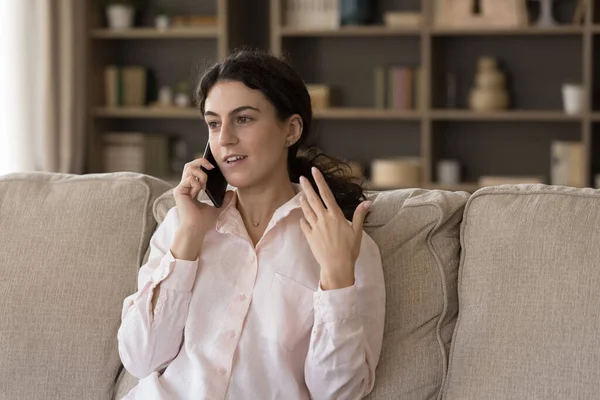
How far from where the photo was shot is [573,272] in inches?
72.7

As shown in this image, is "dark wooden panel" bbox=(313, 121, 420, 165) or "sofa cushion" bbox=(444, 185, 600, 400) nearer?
"sofa cushion" bbox=(444, 185, 600, 400)

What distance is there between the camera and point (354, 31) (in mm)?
4770

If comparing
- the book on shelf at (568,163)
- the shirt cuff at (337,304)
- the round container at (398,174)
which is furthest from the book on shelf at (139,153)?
the shirt cuff at (337,304)

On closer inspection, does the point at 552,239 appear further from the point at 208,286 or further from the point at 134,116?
the point at 134,116

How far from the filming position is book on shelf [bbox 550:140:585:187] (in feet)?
15.1

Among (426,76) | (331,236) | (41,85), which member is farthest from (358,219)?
(41,85)

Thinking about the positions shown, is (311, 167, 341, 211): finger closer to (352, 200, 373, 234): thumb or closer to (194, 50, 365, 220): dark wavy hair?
(352, 200, 373, 234): thumb

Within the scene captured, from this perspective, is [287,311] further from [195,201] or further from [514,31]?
[514,31]

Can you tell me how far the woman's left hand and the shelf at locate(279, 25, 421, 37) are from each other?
2985 mm

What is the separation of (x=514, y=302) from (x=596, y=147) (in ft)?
10.3

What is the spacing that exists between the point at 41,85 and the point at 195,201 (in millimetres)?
3135

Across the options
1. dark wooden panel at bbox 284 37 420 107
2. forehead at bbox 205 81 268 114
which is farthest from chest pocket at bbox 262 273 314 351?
dark wooden panel at bbox 284 37 420 107

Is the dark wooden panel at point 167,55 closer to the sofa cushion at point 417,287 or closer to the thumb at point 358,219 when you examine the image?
the sofa cushion at point 417,287

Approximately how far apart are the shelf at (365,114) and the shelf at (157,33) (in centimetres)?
68
